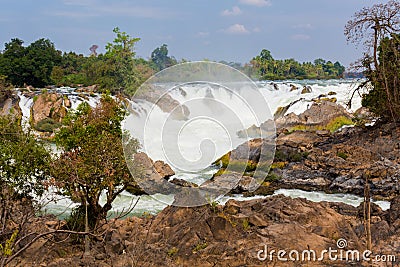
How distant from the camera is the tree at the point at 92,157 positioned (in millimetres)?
6930

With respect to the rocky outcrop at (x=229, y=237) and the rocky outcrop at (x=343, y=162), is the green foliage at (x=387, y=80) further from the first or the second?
the rocky outcrop at (x=229, y=237)

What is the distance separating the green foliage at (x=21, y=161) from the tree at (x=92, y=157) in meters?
0.30

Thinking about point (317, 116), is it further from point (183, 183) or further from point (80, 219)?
point (183, 183)

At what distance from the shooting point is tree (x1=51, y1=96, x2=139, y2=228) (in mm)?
6930

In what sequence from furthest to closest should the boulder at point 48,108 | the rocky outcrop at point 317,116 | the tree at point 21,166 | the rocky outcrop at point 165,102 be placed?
the boulder at point 48,108 < the rocky outcrop at point 317,116 < the tree at point 21,166 < the rocky outcrop at point 165,102

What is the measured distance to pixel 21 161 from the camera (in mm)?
7086

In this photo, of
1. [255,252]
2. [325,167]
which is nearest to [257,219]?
[255,252]

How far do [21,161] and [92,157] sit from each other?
1.03 meters

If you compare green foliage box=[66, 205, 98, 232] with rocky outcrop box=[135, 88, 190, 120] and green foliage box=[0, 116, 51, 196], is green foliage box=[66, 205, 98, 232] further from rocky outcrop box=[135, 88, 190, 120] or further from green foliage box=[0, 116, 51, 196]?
rocky outcrop box=[135, 88, 190, 120]

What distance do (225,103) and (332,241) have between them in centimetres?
250

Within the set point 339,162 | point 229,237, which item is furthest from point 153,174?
point 339,162

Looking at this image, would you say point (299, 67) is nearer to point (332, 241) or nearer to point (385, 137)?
point (385, 137)

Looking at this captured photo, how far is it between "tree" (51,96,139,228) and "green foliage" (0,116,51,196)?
0.30m

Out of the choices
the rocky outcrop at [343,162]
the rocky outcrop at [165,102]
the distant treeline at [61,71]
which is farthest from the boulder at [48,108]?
the rocky outcrop at [165,102]
